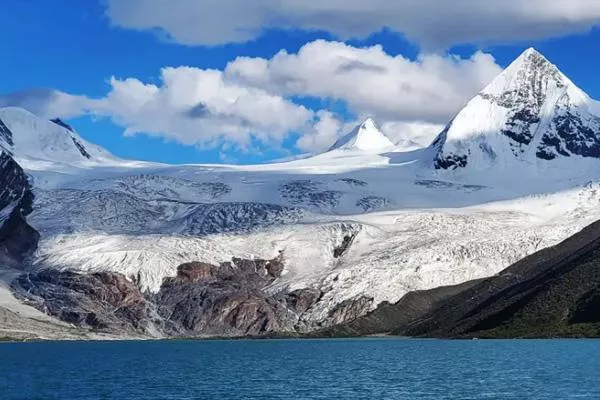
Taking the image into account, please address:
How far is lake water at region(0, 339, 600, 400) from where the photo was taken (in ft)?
339

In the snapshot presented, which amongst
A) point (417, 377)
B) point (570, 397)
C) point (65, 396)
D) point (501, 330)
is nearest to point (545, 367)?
point (417, 377)

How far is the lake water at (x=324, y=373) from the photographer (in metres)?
103

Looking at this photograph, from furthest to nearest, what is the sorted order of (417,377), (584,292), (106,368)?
1. (584,292)
2. (106,368)
3. (417,377)

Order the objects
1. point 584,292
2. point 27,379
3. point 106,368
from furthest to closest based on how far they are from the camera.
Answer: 1. point 584,292
2. point 106,368
3. point 27,379

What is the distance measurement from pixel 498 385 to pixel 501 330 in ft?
308

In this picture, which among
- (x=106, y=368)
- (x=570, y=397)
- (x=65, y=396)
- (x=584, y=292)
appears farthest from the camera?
(x=584, y=292)

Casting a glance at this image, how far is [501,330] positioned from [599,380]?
305ft

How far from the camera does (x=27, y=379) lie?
126 meters

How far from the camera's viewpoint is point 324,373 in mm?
126125

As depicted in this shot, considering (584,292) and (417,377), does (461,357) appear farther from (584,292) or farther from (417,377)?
(584,292)

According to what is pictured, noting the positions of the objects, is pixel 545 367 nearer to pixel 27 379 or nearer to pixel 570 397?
pixel 570 397

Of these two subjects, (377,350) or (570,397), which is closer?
(570,397)

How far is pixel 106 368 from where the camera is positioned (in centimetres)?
14275

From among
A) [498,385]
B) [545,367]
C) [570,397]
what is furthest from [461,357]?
[570,397]
